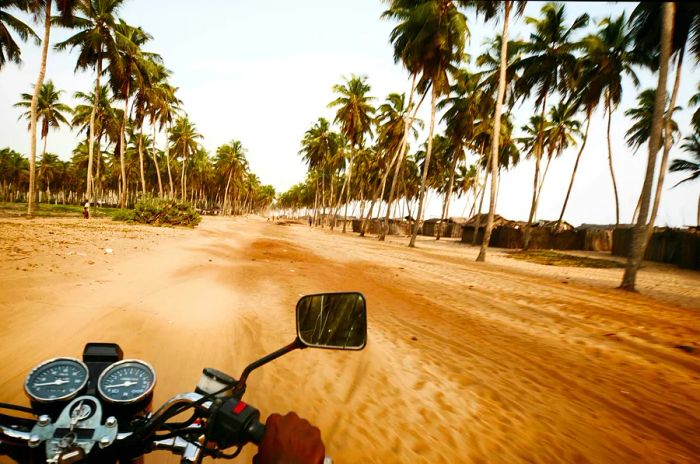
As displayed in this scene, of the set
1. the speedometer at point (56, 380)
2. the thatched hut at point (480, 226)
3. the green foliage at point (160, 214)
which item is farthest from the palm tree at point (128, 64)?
the thatched hut at point (480, 226)

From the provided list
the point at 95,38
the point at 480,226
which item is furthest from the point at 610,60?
the point at 95,38

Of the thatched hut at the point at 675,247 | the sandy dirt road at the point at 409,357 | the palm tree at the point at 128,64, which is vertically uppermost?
the palm tree at the point at 128,64

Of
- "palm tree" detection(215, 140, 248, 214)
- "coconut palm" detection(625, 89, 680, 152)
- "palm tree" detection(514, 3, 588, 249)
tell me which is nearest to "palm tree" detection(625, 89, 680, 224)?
"coconut palm" detection(625, 89, 680, 152)

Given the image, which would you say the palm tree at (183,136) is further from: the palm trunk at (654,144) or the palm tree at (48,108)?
the palm trunk at (654,144)

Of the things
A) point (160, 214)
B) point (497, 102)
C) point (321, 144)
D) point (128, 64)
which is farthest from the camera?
point (321, 144)

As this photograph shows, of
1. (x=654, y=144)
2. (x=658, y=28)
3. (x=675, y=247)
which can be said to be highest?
(x=658, y=28)

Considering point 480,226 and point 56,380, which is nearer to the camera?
point 56,380

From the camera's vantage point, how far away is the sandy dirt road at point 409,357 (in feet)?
9.07

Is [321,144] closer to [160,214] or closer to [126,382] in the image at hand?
[160,214]

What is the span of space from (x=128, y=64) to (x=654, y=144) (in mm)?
34406

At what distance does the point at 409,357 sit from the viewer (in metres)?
4.04

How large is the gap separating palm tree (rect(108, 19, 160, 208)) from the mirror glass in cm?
3100

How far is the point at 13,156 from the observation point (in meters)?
74.4

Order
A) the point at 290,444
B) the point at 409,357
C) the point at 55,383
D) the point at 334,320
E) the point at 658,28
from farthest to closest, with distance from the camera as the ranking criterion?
the point at 658,28, the point at 409,357, the point at 334,320, the point at 55,383, the point at 290,444
